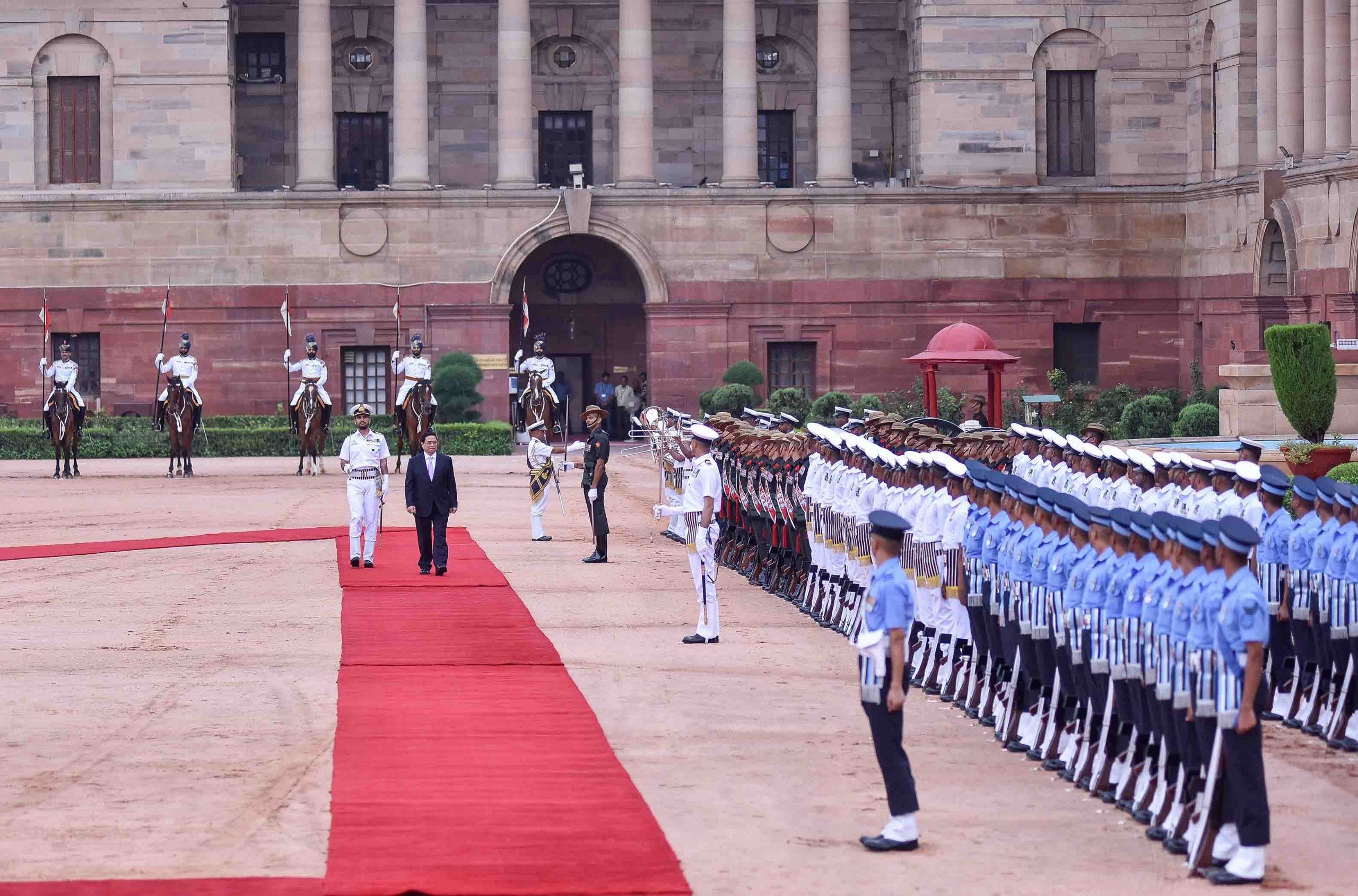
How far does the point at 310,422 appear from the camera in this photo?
42156 mm

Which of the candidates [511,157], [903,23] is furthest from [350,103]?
[903,23]

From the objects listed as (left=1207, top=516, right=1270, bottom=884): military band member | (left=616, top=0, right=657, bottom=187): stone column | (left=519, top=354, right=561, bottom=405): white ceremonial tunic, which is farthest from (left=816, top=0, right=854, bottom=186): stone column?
(left=1207, top=516, right=1270, bottom=884): military band member

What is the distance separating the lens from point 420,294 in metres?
52.0

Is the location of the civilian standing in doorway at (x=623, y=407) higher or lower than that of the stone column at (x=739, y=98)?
lower

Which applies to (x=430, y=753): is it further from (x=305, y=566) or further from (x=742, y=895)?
(x=305, y=566)

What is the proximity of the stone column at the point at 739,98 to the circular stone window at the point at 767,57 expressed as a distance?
12.7 ft

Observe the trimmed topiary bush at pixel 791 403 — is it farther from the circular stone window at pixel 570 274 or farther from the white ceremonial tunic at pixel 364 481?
the white ceremonial tunic at pixel 364 481

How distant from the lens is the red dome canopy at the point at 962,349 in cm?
3678

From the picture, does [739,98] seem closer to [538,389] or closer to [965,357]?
[538,389]

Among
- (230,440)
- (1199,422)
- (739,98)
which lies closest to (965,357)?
(1199,422)

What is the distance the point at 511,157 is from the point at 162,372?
34.5 feet

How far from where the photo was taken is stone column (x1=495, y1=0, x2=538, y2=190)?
52.3 meters

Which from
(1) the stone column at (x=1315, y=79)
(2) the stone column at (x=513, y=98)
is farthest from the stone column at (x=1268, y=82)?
(2) the stone column at (x=513, y=98)

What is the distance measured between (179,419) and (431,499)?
1878 centimetres
